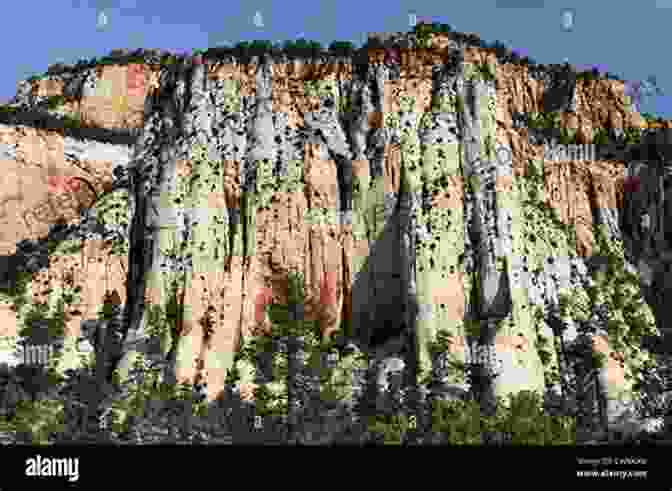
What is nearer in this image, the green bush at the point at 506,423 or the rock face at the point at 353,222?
the green bush at the point at 506,423

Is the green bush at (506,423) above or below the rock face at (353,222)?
below

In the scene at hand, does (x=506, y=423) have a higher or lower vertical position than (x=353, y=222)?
lower

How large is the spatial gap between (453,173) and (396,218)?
10.7ft

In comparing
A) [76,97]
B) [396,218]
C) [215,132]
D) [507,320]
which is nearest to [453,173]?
[396,218]

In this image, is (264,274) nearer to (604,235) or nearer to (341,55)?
(341,55)

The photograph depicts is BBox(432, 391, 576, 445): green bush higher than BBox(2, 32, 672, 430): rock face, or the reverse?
BBox(2, 32, 672, 430): rock face

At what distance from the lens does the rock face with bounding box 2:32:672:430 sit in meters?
48.4

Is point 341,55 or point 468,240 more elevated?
point 341,55

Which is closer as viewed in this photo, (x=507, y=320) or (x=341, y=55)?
(x=507, y=320)

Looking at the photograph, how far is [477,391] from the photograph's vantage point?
45.5 m

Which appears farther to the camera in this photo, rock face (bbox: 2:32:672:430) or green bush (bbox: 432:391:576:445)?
rock face (bbox: 2:32:672:430)

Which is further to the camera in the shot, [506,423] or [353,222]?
[353,222]

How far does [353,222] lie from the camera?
5250 cm

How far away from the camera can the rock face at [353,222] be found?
4838 cm
